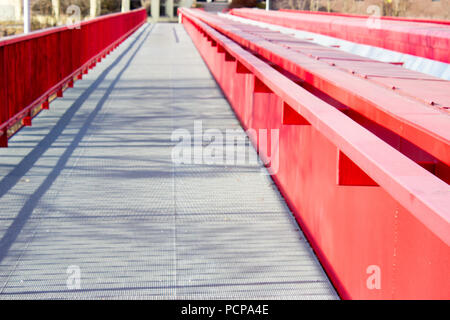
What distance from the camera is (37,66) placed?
1107cm

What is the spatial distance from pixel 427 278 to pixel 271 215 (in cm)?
324

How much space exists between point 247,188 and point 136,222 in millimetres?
1611

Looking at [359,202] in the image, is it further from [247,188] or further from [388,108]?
[247,188]

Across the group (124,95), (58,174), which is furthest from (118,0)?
(58,174)

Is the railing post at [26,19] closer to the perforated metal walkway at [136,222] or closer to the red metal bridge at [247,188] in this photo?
the red metal bridge at [247,188]

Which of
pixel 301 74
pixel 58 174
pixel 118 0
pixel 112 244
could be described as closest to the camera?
pixel 112 244

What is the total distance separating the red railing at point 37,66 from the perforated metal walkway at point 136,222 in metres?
0.45

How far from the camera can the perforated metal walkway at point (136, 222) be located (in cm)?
479

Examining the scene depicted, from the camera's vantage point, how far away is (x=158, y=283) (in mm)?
4777

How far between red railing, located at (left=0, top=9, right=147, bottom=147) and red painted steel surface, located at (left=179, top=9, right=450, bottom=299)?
3385 millimetres

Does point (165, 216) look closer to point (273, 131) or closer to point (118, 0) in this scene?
point (273, 131)

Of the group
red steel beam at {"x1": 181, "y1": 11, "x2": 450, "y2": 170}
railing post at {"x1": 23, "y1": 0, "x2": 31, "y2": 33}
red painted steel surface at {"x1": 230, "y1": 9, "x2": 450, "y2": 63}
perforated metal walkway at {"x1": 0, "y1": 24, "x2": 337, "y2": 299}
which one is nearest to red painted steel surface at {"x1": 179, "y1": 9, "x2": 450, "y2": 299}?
red steel beam at {"x1": 181, "y1": 11, "x2": 450, "y2": 170}
